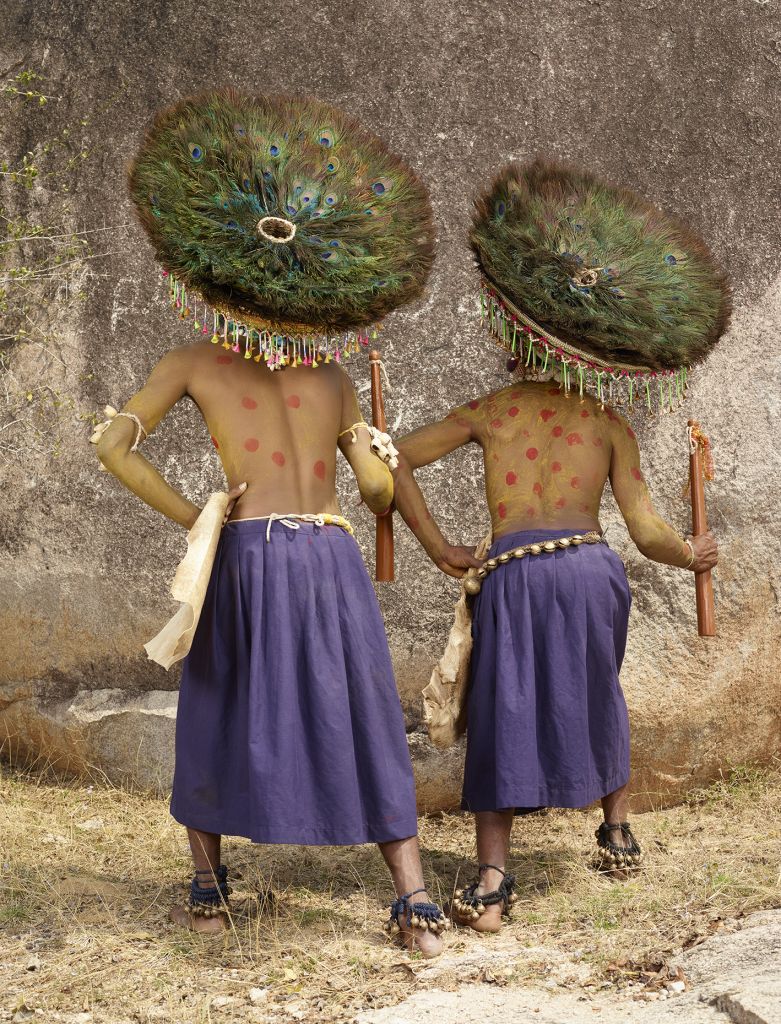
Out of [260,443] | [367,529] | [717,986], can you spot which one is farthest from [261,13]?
[717,986]

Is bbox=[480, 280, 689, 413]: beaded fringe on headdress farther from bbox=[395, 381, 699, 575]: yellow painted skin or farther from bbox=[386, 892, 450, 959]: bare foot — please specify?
bbox=[386, 892, 450, 959]: bare foot

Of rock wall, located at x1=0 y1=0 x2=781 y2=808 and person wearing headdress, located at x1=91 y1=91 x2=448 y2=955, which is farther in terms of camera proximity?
rock wall, located at x1=0 y1=0 x2=781 y2=808

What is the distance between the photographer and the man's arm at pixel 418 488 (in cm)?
411

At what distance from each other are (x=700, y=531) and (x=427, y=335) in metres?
1.67

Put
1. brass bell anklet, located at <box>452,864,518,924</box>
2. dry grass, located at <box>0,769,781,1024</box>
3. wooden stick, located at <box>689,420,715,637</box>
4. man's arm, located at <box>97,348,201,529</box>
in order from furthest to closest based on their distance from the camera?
wooden stick, located at <box>689,420,715,637</box> < brass bell anklet, located at <box>452,864,518,924</box> < man's arm, located at <box>97,348,201,529</box> < dry grass, located at <box>0,769,781,1024</box>

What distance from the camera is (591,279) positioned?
376 centimetres

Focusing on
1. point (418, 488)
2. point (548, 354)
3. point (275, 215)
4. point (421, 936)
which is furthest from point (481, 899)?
point (275, 215)

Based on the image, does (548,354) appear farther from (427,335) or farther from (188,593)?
(427,335)

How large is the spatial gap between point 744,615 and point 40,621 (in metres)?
3.14

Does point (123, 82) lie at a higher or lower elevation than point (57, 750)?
higher

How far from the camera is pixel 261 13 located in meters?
5.55

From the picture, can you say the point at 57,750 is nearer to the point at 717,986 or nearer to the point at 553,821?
the point at 553,821

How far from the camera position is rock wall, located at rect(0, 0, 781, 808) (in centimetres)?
527

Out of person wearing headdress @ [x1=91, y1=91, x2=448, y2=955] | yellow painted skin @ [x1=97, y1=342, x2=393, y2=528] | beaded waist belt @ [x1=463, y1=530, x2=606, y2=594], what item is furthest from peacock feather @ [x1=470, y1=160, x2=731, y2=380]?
yellow painted skin @ [x1=97, y1=342, x2=393, y2=528]
